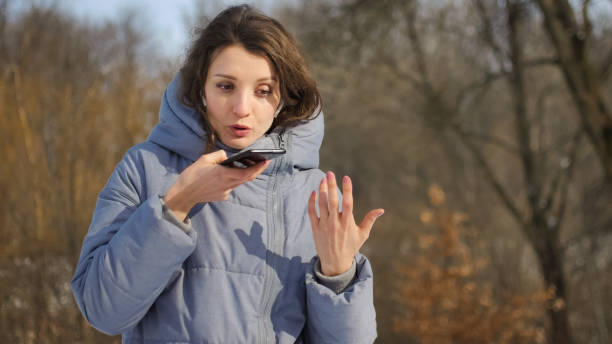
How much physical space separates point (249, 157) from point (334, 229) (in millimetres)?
275

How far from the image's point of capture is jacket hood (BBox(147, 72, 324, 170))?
128 cm

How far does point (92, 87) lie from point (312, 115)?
3029 millimetres

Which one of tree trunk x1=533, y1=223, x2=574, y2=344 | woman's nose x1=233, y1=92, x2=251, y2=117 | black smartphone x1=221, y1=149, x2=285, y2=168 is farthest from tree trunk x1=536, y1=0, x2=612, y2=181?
black smartphone x1=221, y1=149, x2=285, y2=168

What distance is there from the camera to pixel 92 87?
3.96 metres

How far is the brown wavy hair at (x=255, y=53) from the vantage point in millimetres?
1303

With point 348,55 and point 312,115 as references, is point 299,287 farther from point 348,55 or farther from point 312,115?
point 348,55

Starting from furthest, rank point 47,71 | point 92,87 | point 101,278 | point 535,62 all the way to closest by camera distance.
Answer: point 535,62
point 47,71
point 92,87
point 101,278

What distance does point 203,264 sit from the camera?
1.18 metres

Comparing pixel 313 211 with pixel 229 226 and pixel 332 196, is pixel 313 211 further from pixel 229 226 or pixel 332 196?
pixel 229 226

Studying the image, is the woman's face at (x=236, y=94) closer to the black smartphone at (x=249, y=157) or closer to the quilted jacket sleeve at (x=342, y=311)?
the black smartphone at (x=249, y=157)

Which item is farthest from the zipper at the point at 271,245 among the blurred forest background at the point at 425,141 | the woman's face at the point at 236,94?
the blurred forest background at the point at 425,141

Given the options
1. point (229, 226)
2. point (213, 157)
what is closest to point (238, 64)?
point (213, 157)

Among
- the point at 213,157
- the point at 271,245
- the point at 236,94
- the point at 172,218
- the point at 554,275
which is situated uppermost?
the point at 236,94

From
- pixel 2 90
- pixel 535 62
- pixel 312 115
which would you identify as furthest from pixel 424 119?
pixel 312 115
